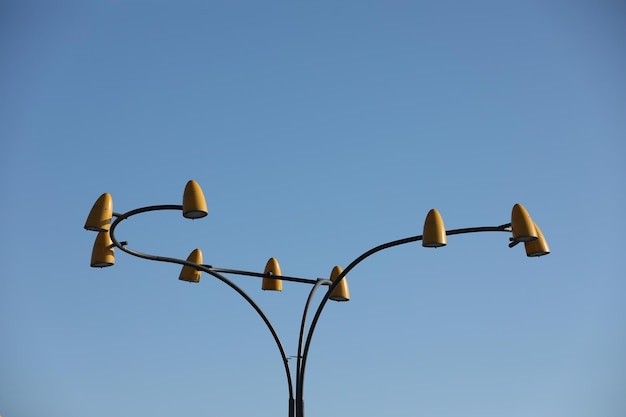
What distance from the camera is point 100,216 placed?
504 inches

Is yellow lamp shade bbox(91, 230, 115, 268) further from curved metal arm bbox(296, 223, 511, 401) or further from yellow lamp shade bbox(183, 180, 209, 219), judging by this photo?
curved metal arm bbox(296, 223, 511, 401)

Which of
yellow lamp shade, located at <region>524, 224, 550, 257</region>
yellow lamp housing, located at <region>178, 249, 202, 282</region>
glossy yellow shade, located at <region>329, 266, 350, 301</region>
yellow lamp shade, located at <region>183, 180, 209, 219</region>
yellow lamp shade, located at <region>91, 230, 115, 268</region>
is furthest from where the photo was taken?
glossy yellow shade, located at <region>329, 266, 350, 301</region>

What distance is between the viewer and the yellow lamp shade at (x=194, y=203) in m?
12.2

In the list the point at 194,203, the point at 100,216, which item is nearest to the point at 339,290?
the point at 194,203

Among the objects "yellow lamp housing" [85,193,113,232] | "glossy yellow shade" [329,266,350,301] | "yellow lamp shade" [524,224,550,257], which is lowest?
"glossy yellow shade" [329,266,350,301]

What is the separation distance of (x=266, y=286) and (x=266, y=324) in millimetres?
1442

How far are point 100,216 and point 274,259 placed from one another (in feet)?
13.7

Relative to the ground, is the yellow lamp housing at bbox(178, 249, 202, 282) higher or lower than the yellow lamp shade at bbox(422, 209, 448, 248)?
lower

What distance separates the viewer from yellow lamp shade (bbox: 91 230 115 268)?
13.2 metres

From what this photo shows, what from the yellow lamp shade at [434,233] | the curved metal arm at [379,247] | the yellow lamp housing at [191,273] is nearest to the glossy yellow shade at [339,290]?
the curved metal arm at [379,247]

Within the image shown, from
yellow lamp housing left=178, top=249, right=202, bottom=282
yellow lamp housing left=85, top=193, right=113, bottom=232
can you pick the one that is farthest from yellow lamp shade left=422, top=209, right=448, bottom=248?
yellow lamp housing left=85, top=193, right=113, bottom=232

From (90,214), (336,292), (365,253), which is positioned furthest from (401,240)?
(90,214)

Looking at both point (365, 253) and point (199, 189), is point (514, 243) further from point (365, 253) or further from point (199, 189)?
point (199, 189)

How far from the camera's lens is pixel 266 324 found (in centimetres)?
1448
